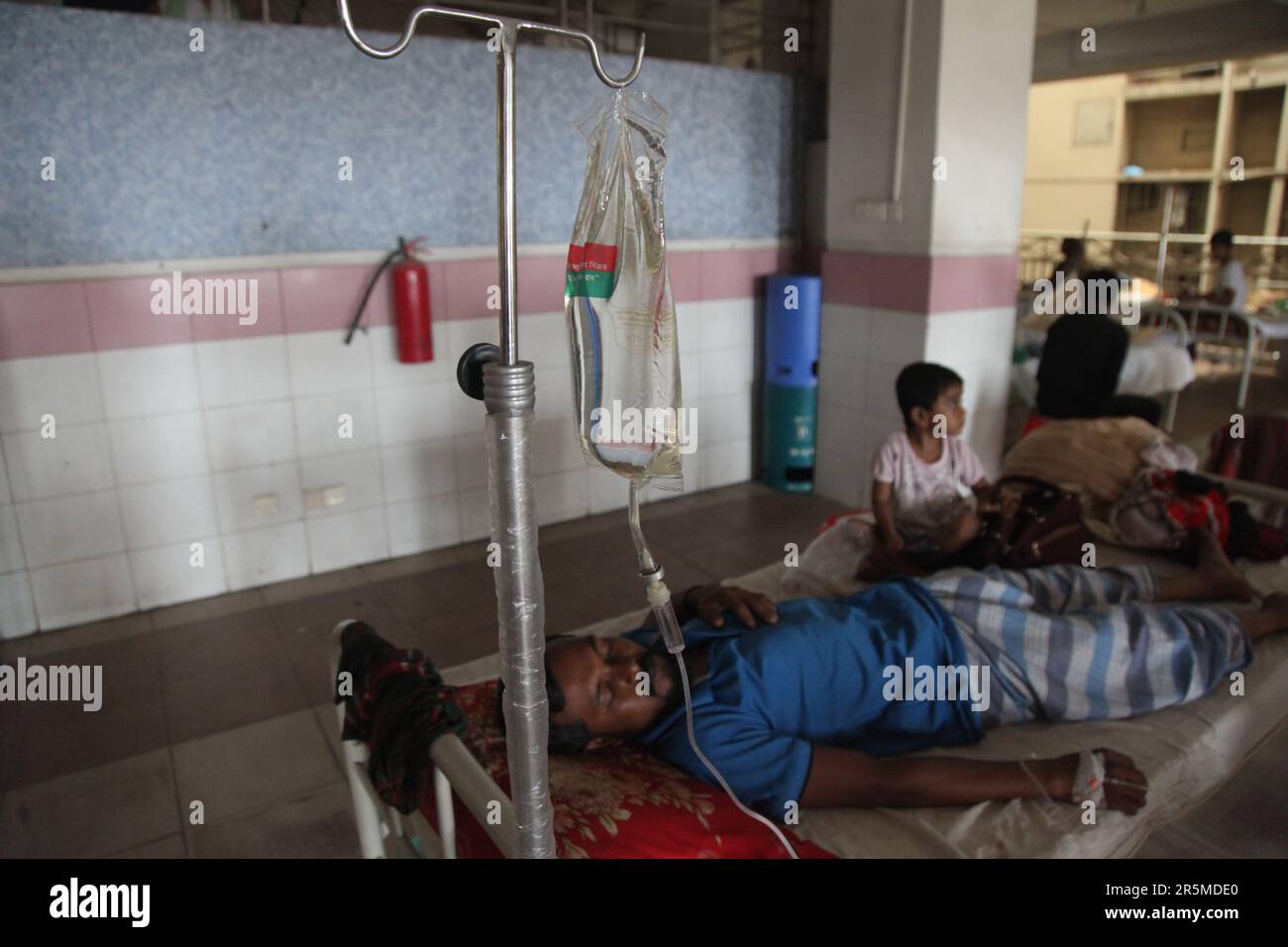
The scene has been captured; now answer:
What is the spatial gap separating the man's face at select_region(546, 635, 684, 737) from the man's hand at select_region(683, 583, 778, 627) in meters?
0.19

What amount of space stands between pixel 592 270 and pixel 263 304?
2.66 m

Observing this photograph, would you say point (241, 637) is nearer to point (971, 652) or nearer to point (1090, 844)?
point (971, 652)

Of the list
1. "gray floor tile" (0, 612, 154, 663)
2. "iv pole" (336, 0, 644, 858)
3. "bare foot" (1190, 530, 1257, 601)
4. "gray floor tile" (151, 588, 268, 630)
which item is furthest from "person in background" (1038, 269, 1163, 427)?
"gray floor tile" (0, 612, 154, 663)

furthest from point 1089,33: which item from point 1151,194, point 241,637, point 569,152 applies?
point 241,637

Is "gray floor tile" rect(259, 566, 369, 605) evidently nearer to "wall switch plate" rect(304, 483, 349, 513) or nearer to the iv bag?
"wall switch plate" rect(304, 483, 349, 513)

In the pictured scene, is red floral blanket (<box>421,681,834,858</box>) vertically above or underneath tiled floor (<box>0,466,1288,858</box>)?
above

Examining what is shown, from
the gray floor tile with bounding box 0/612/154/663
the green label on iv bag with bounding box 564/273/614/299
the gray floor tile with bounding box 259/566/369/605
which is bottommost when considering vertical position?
the gray floor tile with bounding box 0/612/154/663

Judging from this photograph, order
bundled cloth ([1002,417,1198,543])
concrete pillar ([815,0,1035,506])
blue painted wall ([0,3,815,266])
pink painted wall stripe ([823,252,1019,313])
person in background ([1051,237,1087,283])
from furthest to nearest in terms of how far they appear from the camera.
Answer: person in background ([1051,237,1087,283]) < pink painted wall stripe ([823,252,1019,313]) < concrete pillar ([815,0,1035,506]) < bundled cloth ([1002,417,1198,543]) < blue painted wall ([0,3,815,266])

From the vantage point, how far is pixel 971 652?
6.21 ft

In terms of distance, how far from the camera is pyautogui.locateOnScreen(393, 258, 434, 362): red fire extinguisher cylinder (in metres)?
3.32

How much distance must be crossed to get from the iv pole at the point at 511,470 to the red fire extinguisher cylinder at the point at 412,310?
2.60 m

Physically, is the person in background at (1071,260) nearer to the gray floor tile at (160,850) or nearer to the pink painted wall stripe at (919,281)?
the pink painted wall stripe at (919,281)

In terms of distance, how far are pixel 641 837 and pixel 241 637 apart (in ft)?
6.81

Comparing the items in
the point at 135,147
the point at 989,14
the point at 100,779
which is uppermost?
the point at 989,14
